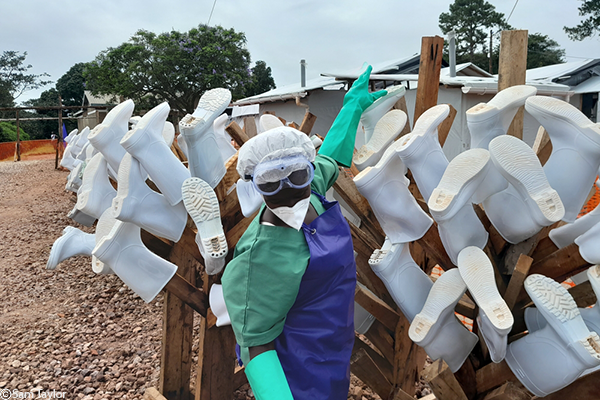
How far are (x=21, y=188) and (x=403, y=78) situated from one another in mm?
11093

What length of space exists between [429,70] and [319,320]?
1.29 metres

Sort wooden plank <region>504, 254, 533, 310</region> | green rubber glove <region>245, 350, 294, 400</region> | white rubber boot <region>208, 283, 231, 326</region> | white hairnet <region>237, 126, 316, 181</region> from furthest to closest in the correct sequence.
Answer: white rubber boot <region>208, 283, 231, 326</region> < wooden plank <region>504, 254, 533, 310</region> < white hairnet <region>237, 126, 316, 181</region> < green rubber glove <region>245, 350, 294, 400</region>

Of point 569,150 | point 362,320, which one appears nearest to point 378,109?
point 569,150

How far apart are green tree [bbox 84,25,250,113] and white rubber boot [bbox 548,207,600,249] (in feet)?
67.2

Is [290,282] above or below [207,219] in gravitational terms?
below

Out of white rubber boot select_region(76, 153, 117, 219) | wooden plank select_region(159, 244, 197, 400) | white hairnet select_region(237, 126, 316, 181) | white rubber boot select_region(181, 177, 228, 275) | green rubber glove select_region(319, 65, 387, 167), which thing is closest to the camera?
white hairnet select_region(237, 126, 316, 181)

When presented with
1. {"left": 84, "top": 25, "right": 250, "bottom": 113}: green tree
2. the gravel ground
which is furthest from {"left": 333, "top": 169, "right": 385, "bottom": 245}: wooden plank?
{"left": 84, "top": 25, "right": 250, "bottom": 113}: green tree

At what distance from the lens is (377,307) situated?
2.07 m

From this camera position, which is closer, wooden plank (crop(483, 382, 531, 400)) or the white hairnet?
the white hairnet

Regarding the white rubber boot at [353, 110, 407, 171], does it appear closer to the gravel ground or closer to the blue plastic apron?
the blue plastic apron

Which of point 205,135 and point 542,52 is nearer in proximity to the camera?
point 205,135

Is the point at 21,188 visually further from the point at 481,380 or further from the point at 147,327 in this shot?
the point at 481,380

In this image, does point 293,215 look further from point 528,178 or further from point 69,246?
point 69,246

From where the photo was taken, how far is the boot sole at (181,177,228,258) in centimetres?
161
